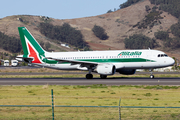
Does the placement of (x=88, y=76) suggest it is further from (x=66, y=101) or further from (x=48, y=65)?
(x=66, y=101)

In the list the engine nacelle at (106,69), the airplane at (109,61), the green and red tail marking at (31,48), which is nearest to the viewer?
the engine nacelle at (106,69)

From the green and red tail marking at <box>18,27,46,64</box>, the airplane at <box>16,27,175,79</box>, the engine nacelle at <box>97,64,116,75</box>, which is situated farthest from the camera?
the green and red tail marking at <box>18,27,46,64</box>

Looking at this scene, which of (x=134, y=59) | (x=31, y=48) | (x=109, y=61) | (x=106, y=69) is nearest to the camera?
(x=106, y=69)

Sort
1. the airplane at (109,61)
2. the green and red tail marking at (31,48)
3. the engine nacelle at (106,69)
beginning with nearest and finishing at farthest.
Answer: the engine nacelle at (106,69) → the airplane at (109,61) → the green and red tail marking at (31,48)

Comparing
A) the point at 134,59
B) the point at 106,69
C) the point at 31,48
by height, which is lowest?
the point at 106,69

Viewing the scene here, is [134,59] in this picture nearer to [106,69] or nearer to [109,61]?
[109,61]

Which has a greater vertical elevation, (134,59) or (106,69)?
(134,59)

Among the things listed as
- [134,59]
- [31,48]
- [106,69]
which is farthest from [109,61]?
[31,48]

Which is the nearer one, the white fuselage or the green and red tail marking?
the white fuselage

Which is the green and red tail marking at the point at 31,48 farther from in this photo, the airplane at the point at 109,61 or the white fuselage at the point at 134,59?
the white fuselage at the point at 134,59

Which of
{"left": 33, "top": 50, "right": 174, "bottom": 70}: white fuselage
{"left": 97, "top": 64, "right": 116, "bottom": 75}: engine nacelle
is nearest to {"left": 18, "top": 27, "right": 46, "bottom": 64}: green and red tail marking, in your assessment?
{"left": 33, "top": 50, "right": 174, "bottom": 70}: white fuselage

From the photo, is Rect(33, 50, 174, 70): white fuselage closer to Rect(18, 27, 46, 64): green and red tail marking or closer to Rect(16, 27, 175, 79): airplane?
Rect(16, 27, 175, 79): airplane

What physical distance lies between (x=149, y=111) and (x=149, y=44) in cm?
18516

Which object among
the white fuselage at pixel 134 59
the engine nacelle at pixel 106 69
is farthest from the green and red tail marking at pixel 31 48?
the engine nacelle at pixel 106 69
